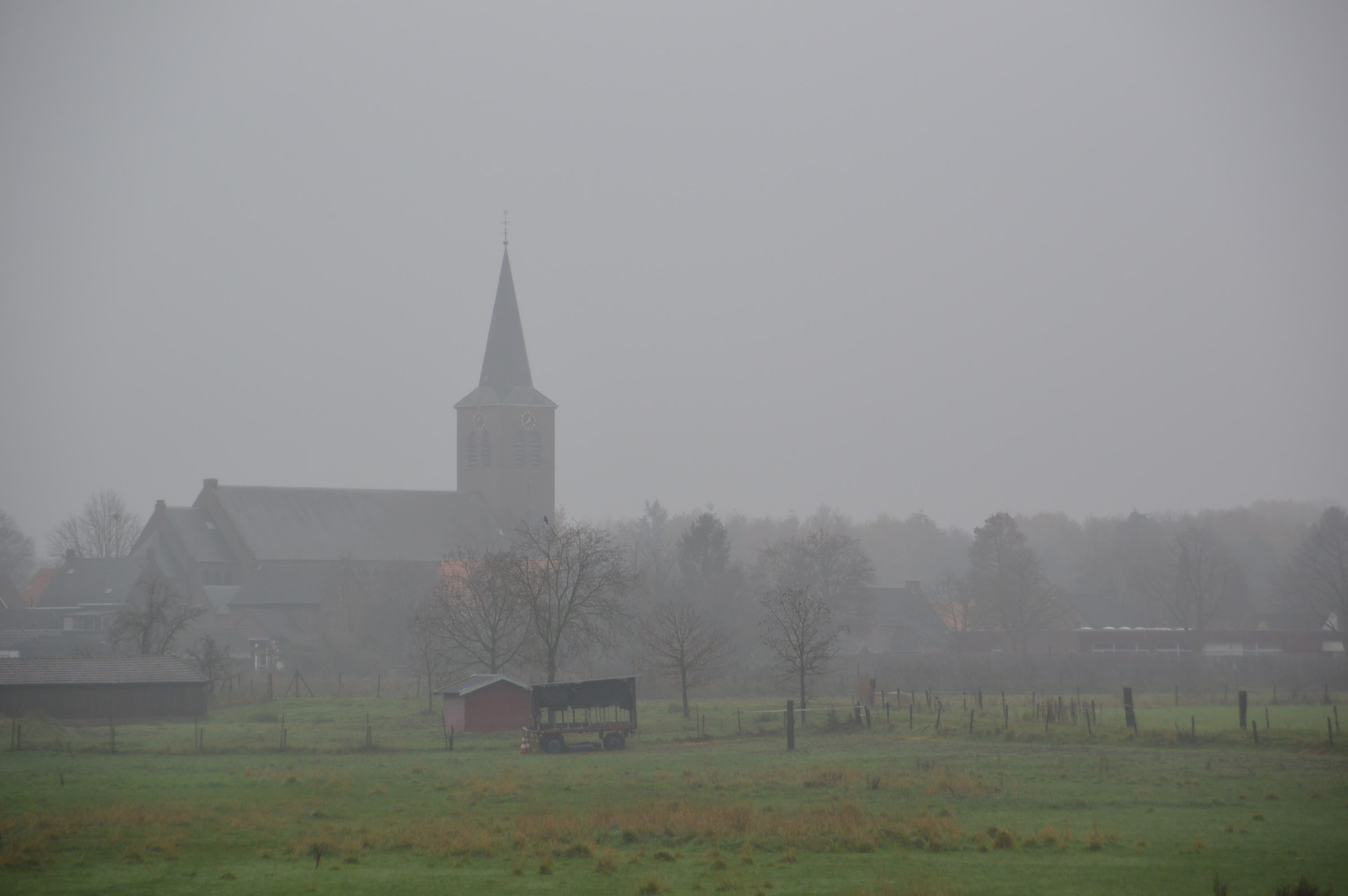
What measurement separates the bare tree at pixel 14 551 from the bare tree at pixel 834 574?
8894cm

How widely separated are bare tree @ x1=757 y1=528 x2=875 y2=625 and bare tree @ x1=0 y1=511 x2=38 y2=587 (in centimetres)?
8894

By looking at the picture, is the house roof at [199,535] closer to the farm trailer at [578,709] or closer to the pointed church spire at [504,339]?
the pointed church spire at [504,339]

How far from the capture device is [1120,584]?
122500 mm

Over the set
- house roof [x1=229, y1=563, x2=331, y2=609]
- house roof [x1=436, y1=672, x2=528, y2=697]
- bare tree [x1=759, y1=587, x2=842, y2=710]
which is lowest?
house roof [x1=436, y1=672, x2=528, y2=697]

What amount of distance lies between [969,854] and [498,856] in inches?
272

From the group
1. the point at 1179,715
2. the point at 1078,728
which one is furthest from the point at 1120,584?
the point at 1078,728

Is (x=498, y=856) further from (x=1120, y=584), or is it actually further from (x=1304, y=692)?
(x=1120, y=584)

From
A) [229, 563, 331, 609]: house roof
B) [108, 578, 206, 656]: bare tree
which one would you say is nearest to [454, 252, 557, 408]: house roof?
[229, 563, 331, 609]: house roof

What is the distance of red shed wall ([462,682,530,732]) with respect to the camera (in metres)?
42.3

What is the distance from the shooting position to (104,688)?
158ft

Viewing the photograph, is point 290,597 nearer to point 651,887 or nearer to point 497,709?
point 497,709

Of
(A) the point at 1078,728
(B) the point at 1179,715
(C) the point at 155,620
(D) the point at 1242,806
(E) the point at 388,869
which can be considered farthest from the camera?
(C) the point at 155,620

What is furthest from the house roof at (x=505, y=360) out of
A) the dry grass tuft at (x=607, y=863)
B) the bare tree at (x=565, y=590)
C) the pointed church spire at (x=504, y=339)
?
the dry grass tuft at (x=607, y=863)

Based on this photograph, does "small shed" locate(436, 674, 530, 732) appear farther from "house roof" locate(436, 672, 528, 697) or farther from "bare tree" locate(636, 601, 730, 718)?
"bare tree" locate(636, 601, 730, 718)
